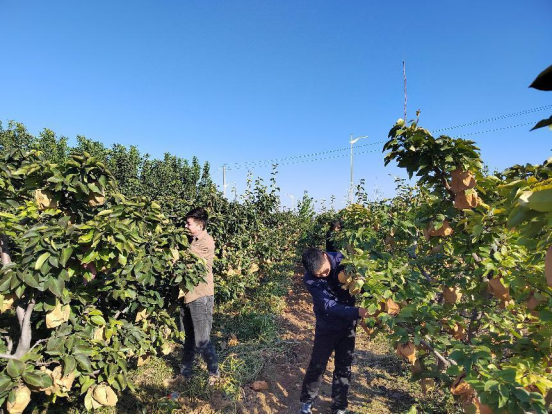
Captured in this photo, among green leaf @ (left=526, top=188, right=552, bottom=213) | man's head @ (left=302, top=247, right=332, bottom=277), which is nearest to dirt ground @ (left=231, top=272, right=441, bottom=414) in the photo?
man's head @ (left=302, top=247, right=332, bottom=277)

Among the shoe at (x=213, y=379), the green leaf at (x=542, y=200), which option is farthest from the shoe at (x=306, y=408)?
the green leaf at (x=542, y=200)

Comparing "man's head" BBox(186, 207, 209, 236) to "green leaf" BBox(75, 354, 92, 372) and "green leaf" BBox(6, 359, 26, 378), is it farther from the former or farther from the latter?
"green leaf" BBox(6, 359, 26, 378)

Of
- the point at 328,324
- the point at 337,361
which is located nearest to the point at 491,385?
the point at 328,324

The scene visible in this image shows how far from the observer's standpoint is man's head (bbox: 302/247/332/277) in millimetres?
2479

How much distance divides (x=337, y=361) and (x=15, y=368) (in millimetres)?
2356

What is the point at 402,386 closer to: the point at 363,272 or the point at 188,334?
the point at 363,272

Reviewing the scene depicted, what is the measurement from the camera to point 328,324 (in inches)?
101

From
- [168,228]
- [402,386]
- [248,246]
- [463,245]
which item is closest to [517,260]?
[463,245]

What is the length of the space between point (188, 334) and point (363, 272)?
2.22 m

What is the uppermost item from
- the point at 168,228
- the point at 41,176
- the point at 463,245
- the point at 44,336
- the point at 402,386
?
the point at 41,176

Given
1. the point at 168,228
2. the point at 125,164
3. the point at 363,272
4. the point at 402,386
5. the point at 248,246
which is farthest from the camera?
the point at 125,164

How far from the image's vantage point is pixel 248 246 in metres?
6.17

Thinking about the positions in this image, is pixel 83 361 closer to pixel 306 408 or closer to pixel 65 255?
pixel 65 255

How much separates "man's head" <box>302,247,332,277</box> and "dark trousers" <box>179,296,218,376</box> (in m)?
1.26
